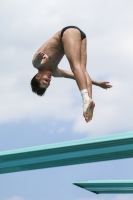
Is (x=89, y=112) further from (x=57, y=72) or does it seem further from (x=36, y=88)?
(x=57, y=72)

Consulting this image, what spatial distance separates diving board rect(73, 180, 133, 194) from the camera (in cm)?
875

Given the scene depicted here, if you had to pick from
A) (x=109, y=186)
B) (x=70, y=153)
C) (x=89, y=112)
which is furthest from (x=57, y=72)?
(x=70, y=153)

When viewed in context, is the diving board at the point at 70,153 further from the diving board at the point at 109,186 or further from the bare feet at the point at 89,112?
the diving board at the point at 109,186

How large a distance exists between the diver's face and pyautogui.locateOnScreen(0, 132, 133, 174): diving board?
1965 millimetres

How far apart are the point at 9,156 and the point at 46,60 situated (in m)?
2.56

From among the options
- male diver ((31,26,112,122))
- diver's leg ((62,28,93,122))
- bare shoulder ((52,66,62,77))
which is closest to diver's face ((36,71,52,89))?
male diver ((31,26,112,122))

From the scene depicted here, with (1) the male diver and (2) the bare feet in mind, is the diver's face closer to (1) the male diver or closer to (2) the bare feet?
(1) the male diver

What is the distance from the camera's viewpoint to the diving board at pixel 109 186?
28.7 ft

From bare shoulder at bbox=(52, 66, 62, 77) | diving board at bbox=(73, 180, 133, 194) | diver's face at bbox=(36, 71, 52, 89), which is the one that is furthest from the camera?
diving board at bbox=(73, 180, 133, 194)

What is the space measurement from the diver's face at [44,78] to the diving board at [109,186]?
2140 millimetres

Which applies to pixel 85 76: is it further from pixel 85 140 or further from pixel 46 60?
pixel 85 140

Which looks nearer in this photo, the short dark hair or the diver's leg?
the diver's leg

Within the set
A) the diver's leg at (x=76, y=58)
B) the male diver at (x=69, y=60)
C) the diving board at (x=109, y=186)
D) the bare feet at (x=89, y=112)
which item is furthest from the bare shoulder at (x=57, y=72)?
the diving board at (x=109, y=186)

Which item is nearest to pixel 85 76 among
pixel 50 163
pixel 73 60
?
pixel 73 60
